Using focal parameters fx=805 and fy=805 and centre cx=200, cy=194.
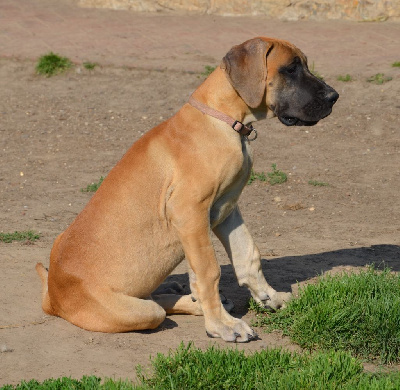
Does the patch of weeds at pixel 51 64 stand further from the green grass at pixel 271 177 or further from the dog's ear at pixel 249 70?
the dog's ear at pixel 249 70

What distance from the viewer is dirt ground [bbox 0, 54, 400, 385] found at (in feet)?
16.1

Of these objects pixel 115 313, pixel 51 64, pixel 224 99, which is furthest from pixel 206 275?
pixel 51 64

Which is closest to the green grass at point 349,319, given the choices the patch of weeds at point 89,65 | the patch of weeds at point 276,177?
the patch of weeds at point 276,177

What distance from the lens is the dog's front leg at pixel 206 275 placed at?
490 cm

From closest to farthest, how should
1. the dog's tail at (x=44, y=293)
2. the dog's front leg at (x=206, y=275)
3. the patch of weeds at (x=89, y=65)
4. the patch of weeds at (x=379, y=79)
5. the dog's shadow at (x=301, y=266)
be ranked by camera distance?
the dog's front leg at (x=206, y=275) → the dog's tail at (x=44, y=293) → the dog's shadow at (x=301, y=266) → the patch of weeds at (x=379, y=79) → the patch of weeds at (x=89, y=65)

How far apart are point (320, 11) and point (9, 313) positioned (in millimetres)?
8958

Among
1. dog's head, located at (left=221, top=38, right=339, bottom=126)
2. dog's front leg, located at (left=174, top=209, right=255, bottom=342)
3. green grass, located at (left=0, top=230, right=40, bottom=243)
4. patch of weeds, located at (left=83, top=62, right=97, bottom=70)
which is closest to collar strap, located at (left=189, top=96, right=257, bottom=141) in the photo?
dog's head, located at (left=221, top=38, right=339, bottom=126)

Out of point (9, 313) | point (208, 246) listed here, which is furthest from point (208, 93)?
point (9, 313)

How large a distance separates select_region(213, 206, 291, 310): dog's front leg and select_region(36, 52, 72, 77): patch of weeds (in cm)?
657

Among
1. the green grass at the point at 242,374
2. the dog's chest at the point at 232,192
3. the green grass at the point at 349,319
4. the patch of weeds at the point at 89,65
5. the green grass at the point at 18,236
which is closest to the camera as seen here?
the green grass at the point at 242,374

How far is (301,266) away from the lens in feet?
20.6

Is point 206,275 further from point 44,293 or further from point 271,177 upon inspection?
point 271,177

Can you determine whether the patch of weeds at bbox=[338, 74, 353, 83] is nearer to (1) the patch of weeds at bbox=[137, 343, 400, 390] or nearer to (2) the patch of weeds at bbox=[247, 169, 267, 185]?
(2) the patch of weeds at bbox=[247, 169, 267, 185]

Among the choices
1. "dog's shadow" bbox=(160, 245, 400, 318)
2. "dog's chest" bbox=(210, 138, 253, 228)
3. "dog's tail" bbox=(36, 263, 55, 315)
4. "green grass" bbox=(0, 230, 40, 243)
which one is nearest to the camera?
"dog's chest" bbox=(210, 138, 253, 228)
